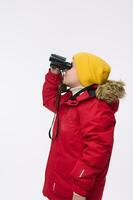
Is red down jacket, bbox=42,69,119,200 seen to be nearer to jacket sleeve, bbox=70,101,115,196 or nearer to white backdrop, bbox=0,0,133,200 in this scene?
jacket sleeve, bbox=70,101,115,196

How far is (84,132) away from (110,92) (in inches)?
6.6

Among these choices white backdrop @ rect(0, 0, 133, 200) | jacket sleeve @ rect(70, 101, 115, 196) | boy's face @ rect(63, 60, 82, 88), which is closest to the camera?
jacket sleeve @ rect(70, 101, 115, 196)

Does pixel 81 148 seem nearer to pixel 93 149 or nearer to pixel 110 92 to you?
pixel 93 149

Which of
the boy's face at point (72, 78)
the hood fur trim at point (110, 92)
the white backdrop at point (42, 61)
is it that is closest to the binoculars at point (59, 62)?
the boy's face at point (72, 78)

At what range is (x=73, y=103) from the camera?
5.68 ft

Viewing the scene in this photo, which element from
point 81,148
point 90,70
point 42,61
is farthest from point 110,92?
point 42,61

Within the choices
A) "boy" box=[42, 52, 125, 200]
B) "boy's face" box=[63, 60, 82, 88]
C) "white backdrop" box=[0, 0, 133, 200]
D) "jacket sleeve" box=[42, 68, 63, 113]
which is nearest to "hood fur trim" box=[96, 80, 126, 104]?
"boy" box=[42, 52, 125, 200]

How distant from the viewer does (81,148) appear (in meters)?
1.73

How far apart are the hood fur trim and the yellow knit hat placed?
0.04 metres

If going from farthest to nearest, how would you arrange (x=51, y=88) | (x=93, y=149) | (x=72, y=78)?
1. (x=51, y=88)
2. (x=72, y=78)
3. (x=93, y=149)

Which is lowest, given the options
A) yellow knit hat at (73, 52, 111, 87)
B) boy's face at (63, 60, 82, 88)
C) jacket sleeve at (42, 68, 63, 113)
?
jacket sleeve at (42, 68, 63, 113)

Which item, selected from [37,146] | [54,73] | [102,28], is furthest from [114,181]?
[54,73]

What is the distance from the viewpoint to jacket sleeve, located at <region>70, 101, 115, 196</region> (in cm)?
163

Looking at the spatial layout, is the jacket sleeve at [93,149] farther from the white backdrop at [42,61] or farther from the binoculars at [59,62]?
the white backdrop at [42,61]
